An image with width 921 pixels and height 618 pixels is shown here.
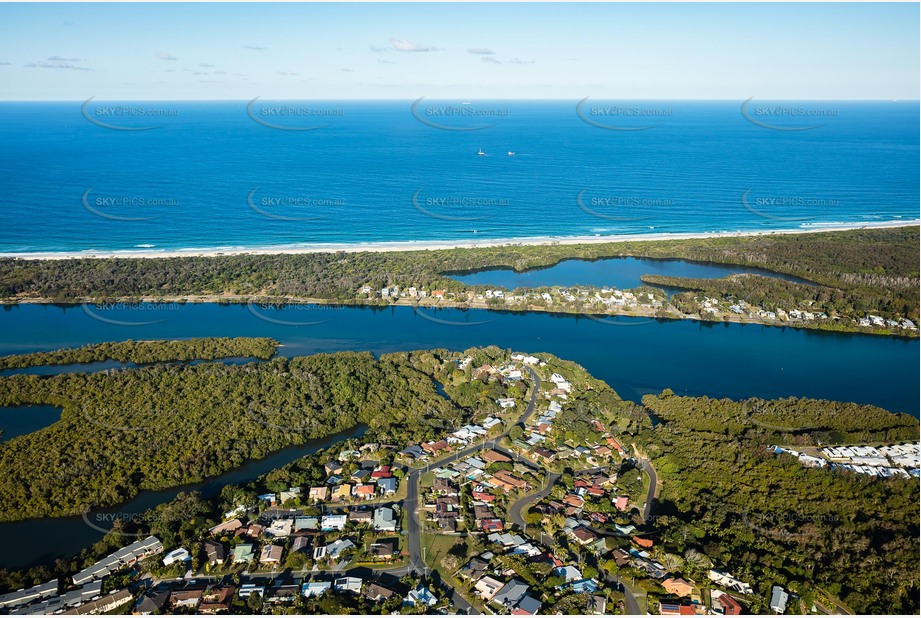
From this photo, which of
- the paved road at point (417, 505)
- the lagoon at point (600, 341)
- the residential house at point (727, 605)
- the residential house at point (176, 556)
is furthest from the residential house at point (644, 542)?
the residential house at point (176, 556)

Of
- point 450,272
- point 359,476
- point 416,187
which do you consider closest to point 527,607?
point 359,476

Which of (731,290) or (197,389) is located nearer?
(197,389)

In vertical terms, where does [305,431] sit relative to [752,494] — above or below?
below

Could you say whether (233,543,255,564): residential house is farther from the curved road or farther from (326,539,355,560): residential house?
the curved road

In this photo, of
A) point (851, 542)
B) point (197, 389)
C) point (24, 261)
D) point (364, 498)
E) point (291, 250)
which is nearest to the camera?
point (851, 542)

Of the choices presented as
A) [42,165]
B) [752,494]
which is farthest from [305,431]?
[42,165]

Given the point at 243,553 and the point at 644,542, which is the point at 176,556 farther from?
the point at 644,542

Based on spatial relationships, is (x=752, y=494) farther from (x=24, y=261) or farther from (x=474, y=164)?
(x=474, y=164)
